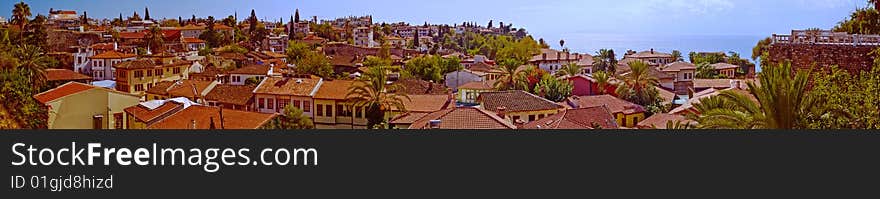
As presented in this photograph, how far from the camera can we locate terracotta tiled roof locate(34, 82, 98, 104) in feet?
19.2

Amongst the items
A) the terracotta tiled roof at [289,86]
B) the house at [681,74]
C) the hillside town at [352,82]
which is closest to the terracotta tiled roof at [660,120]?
the hillside town at [352,82]

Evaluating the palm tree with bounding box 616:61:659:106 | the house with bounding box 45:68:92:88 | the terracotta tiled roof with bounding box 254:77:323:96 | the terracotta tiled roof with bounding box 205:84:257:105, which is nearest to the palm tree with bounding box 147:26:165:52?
the house with bounding box 45:68:92:88

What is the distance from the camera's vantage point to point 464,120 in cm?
600

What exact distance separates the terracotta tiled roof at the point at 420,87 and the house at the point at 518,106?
14.1 inches

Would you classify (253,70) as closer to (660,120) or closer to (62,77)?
(62,77)

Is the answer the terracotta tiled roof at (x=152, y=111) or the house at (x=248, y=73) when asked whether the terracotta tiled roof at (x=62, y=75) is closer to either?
the terracotta tiled roof at (x=152, y=111)

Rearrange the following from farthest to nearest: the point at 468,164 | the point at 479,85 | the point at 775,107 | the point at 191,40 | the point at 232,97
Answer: the point at 191,40 → the point at 479,85 → the point at 232,97 → the point at 775,107 → the point at 468,164

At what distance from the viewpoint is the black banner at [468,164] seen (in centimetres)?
476

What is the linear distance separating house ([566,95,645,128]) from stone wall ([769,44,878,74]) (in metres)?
1.16

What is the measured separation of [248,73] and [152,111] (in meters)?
0.87

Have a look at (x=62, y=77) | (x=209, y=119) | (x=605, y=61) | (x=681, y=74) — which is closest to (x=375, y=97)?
(x=209, y=119)

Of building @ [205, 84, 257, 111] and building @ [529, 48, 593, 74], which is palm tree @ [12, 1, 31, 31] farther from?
building @ [529, 48, 593, 74]

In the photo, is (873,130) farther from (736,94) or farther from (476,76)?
(476,76)

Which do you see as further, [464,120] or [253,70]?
[253,70]
